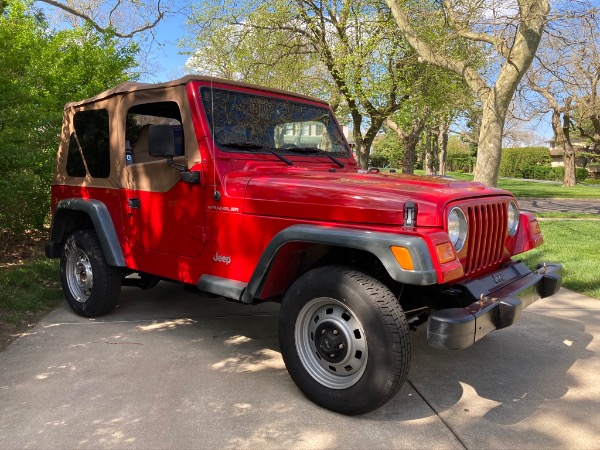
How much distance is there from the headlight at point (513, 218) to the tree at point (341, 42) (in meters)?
9.63

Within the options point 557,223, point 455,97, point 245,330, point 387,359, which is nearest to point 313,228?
point 387,359

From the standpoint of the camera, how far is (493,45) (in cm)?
977

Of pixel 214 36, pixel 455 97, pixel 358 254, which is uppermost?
pixel 214 36

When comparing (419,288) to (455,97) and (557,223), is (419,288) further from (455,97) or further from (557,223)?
(455,97)

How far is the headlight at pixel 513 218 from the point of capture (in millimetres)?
3556

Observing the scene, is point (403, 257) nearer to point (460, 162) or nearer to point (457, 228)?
point (457, 228)

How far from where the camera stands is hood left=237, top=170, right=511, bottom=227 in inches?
108

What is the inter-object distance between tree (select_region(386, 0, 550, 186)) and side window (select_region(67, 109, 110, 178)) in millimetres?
6981

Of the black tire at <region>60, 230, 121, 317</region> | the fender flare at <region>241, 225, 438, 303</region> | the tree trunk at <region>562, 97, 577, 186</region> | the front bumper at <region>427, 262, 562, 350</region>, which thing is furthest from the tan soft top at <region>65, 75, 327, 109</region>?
the tree trunk at <region>562, 97, 577, 186</region>

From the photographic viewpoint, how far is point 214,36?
49.1 feet

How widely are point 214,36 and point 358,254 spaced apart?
13.6 metres

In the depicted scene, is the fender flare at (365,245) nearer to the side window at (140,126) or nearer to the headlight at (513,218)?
the headlight at (513,218)

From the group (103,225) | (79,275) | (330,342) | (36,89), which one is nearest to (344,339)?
(330,342)

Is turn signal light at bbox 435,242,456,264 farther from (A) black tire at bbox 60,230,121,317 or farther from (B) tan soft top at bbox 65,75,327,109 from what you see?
(A) black tire at bbox 60,230,121,317
